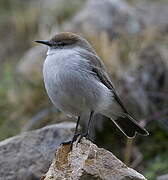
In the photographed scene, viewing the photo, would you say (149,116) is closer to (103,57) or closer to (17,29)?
(103,57)

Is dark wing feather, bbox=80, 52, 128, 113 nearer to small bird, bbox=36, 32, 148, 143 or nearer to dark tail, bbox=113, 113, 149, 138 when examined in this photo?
small bird, bbox=36, 32, 148, 143

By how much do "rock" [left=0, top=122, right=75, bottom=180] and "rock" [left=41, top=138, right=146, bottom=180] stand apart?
0.88 metres

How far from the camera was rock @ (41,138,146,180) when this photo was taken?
4906mm

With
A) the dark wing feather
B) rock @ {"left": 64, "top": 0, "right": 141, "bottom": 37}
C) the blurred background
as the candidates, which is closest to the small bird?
the dark wing feather

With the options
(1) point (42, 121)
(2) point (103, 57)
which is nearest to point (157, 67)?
(2) point (103, 57)

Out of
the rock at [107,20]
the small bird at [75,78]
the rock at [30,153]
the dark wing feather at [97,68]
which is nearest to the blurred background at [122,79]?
the rock at [107,20]

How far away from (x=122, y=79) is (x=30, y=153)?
3.02 meters

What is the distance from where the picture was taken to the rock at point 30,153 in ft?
20.0

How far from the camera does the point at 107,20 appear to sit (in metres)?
10.7

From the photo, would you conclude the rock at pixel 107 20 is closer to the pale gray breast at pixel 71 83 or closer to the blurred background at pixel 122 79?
the blurred background at pixel 122 79

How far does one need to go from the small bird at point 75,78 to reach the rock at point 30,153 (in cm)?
69

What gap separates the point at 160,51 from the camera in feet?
30.6

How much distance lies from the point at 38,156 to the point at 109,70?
10.3ft

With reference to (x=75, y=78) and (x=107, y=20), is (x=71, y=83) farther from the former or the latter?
(x=107, y=20)
